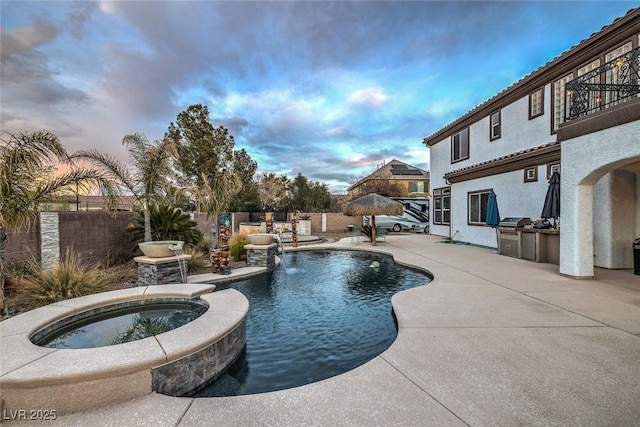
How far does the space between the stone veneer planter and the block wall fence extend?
131 inches

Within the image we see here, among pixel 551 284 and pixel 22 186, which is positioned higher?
pixel 22 186

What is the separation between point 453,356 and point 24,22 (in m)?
9.12

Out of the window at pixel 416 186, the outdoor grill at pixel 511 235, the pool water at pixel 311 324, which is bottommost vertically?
the pool water at pixel 311 324

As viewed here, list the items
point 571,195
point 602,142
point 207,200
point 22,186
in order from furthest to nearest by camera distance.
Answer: point 207,200
point 571,195
point 602,142
point 22,186

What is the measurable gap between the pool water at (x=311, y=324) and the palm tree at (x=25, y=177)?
3.78 metres

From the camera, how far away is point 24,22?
219 inches

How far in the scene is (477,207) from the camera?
13391 millimetres

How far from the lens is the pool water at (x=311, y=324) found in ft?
11.5

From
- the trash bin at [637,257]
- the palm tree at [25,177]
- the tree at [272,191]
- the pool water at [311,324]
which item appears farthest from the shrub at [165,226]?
the tree at [272,191]

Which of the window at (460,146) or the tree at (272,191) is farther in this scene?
the tree at (272,191)

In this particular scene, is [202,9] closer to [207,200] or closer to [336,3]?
[336,3]

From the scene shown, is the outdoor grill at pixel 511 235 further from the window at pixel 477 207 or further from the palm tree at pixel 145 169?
the palm tree at pixel 145 169

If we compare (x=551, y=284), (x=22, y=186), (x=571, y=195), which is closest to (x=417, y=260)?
(x=551, y=284)

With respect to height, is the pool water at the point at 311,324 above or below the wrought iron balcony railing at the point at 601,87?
below
